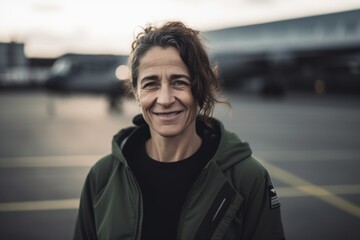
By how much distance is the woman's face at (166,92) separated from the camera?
7.09 ft

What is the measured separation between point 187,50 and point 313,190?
4886 mm

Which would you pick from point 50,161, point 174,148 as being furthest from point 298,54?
point 174,148

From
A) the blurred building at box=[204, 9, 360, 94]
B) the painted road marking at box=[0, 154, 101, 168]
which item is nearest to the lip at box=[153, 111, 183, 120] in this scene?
the painted road marking at box=[0, 154, 101, 168]

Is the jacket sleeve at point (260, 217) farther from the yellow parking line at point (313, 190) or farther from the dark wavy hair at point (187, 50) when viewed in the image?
the yellow parking line at point (313, 190)

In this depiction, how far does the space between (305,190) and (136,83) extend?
4.72 m

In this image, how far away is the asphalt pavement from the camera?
502 cm

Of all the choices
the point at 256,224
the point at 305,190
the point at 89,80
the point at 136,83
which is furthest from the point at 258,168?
the point at 89,80

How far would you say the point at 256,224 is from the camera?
213 cm

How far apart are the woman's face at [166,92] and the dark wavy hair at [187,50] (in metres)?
0.03

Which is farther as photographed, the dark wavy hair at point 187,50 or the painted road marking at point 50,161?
the painted road marking at point 50,161

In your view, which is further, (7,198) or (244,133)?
(244,133)

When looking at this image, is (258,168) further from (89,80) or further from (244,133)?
(89,80)

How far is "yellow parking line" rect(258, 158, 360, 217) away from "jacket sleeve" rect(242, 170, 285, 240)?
3701 mm

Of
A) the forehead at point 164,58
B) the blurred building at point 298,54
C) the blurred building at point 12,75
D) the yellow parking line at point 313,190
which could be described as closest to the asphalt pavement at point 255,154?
the yellow parking line at point 313,190
